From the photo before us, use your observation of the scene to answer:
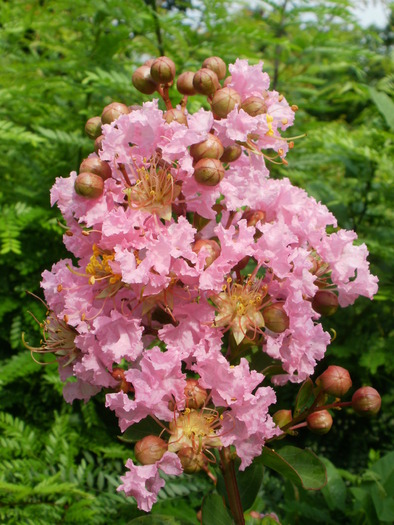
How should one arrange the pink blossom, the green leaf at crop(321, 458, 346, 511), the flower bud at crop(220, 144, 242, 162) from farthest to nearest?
the green leaf at crop(321, 458, 346, 511) → the flower bud at crop(220, 144, 242, 162) → the pink blossom

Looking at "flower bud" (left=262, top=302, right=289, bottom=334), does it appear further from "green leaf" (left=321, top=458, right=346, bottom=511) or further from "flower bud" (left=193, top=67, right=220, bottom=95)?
"green leaf" (left=321, top=458, right=346, bottom=511)

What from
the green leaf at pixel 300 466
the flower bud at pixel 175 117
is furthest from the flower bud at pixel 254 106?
the green leaf at pixel 300 466

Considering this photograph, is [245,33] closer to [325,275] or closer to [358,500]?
[325,275]

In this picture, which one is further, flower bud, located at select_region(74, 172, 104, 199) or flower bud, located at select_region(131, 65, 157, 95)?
flower bud, located at select_region(131, 65, 157, 95)

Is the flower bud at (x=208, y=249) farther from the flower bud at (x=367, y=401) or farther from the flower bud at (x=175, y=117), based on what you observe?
the flower bud at (x=367, y=401)

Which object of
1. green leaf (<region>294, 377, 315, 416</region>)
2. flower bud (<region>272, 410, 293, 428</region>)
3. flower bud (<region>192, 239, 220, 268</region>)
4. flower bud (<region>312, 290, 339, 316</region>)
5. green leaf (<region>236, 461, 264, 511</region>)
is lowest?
green leaf (<region>236, 461, 264, 511</region>)

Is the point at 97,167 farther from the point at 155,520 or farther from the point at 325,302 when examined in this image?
the point at 155,520

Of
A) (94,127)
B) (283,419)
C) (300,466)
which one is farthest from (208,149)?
(300,466)

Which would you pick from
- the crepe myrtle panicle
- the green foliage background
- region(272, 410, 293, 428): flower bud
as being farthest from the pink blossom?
the green foliage background
